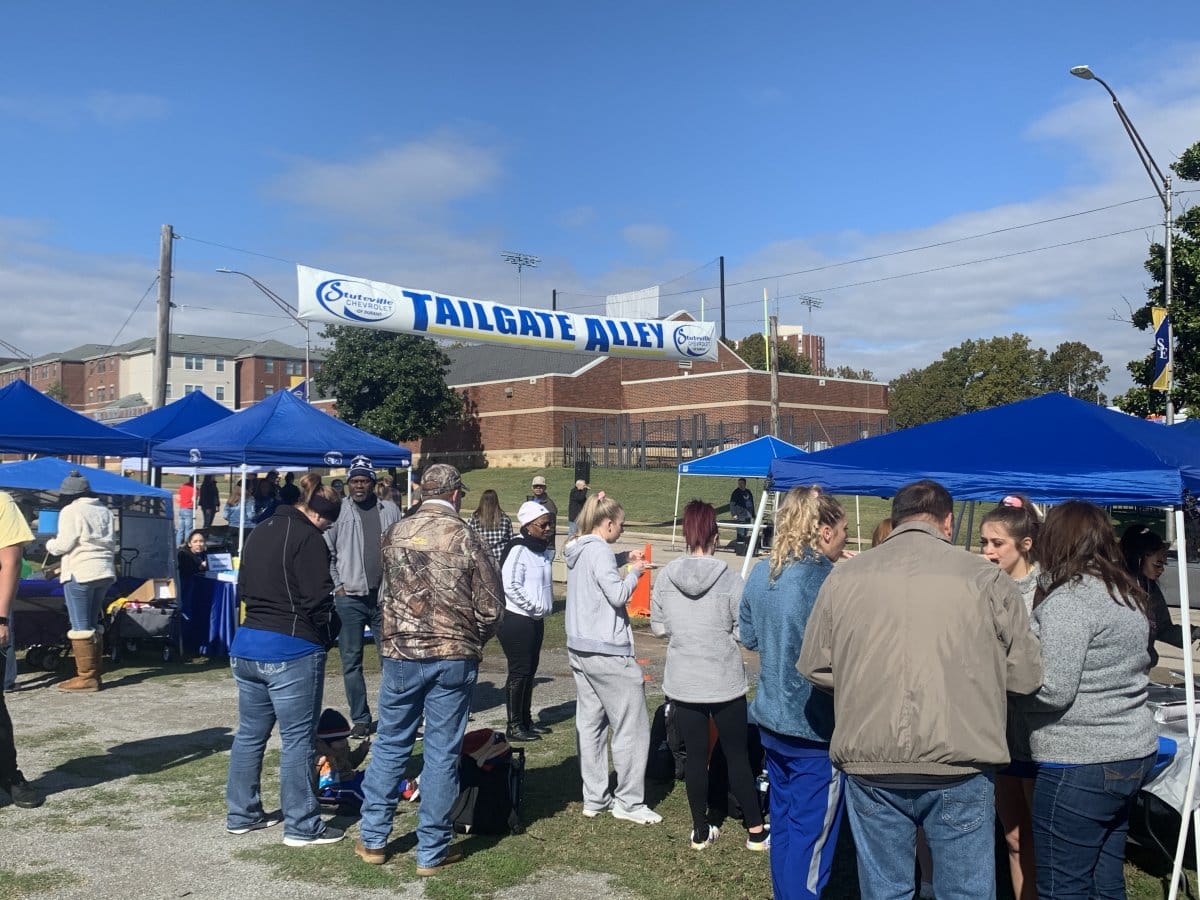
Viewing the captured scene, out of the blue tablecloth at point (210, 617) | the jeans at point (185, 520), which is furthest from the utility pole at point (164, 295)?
the blue tablecloth at point (210, 617)

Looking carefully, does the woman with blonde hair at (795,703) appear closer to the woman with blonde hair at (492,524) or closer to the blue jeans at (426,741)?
the blue jeans at (426,741)

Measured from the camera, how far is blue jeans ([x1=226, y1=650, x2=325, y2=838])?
5.08m

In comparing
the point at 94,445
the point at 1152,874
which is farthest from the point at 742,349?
the point at 1152,874

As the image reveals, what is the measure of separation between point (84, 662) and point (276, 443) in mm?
3729

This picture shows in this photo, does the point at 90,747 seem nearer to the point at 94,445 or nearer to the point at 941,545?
the point at 94,445

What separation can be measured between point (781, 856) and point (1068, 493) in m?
2.68

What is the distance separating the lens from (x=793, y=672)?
4.37 metres

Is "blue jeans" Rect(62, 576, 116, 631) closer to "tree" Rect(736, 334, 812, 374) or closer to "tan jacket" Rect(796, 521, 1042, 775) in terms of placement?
"tan jacket" Rect(796, 521, 1042, 775)

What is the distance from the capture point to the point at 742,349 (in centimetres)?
7900

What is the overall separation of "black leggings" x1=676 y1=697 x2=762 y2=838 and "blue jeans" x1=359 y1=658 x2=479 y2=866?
1.14 metres

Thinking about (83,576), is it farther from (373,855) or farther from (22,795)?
(373,855)

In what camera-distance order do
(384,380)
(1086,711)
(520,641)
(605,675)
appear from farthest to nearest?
(384,380) → (520,641) → (605,675) → (1086,711)

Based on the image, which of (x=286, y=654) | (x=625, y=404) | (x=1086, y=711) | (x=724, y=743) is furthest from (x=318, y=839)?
(x=625, y=404)

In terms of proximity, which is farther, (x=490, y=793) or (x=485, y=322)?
(x=485, y=322)
